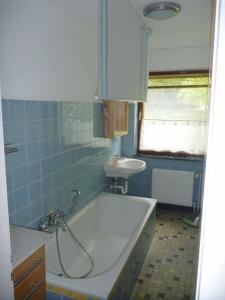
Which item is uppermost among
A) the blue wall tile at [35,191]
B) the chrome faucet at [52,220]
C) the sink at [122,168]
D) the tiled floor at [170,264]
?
the blue wall tile at [35,191]

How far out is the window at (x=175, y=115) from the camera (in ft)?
11.5

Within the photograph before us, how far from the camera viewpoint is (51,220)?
6.57 ft

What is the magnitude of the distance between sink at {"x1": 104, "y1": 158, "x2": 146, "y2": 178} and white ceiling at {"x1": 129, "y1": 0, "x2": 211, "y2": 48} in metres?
1.60

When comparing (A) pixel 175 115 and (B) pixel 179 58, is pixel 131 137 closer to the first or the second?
(A) pixel 175 115

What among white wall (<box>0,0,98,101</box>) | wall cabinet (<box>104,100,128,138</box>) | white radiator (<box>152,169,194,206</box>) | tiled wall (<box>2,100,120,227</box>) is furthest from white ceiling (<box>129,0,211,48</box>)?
white radiator (<box>152,169,194,206</box>)

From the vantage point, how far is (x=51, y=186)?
2.05m

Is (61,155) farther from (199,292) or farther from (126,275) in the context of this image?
(199,292)

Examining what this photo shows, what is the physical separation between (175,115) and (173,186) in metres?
1.07

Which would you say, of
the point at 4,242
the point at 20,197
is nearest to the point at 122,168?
the point at 20,197

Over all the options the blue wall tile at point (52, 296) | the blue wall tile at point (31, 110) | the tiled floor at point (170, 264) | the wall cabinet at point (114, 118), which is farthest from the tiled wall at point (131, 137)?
the blue wall tile at point (52, 296)

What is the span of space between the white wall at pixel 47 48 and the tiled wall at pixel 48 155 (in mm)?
117

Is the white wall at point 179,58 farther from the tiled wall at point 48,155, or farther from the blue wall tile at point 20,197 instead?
the blue wall tile at point 20,197

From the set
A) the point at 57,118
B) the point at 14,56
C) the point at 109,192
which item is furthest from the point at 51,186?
the point at 109,192

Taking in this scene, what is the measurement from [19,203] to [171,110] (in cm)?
270
